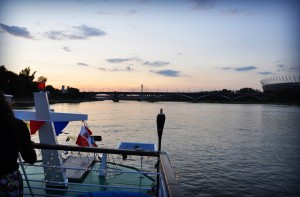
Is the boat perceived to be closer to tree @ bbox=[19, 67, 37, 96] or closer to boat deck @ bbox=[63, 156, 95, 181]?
boat deck @ bbox=[63, 156, 95, 181]

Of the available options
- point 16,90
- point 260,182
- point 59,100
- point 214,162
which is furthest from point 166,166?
point 59,100

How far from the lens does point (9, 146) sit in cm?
350

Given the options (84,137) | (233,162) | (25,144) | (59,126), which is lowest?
(233,162)

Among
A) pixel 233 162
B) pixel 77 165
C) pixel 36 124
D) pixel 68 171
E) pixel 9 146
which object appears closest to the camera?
pixel 9 146

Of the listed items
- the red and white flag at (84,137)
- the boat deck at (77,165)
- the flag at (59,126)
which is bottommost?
the boat deck at (77,165)

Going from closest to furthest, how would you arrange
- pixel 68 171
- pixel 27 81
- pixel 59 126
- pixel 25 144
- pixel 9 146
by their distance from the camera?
pixel 9 146
pixel 25 144
pixel 59 126
pixel 68 171
pixel 27 81

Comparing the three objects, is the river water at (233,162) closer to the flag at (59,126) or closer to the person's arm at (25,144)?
the flag at (59,126)

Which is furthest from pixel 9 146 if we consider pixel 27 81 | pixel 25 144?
pixel 27 81

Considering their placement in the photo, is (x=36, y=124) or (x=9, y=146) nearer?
(x=9, y=146)

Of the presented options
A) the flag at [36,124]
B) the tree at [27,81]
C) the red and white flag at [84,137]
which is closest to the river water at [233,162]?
the red and white flag at [84,137]

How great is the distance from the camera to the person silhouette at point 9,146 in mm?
3475

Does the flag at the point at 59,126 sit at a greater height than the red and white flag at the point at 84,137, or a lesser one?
greater

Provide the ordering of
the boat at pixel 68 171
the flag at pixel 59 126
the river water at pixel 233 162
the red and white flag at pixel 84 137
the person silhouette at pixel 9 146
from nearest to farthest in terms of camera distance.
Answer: the person silhouette at pixel 9 146, the boat at pixel 68 171, the flag at pixel 59 126, the red and white flag at pixel 84 137, the river water at pixel 233 162

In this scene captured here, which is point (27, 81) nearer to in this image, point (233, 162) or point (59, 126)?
point (233, 162)
